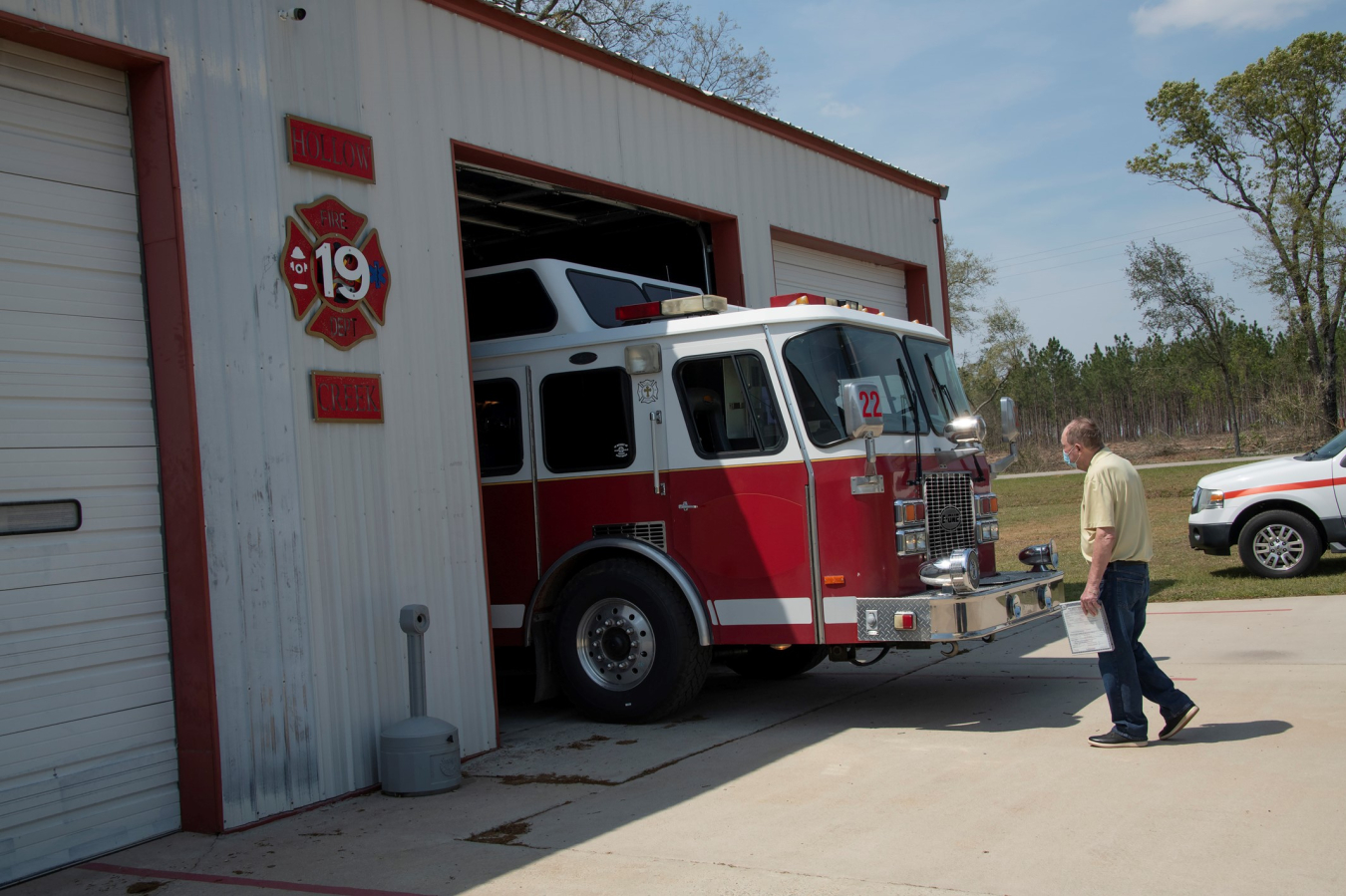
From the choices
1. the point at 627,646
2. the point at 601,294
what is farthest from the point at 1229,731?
the point at 601,294

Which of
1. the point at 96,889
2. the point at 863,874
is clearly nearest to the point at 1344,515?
the point at 863,874

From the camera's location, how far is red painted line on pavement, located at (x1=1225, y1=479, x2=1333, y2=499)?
12.5 meters

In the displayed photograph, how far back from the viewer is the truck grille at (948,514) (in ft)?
25.7

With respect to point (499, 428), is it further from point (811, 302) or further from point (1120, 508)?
point (1120, 508)

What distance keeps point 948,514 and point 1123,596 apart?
5.31 ft

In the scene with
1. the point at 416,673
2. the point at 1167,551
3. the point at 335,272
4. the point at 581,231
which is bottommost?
the point at 1167,551

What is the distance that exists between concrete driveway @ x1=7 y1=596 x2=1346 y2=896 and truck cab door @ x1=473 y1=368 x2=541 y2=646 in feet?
2.95

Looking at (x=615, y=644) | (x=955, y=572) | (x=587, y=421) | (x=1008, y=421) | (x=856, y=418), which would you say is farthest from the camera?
(x=1008, y=421)

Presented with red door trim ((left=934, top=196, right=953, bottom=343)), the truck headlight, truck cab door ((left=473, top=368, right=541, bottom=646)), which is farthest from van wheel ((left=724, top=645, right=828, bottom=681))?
red door trim ((left=934, top=196, right=953, bottom=343))

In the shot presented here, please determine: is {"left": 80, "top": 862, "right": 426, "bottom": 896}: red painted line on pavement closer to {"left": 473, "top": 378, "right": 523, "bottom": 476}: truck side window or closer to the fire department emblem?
the fire department emblem

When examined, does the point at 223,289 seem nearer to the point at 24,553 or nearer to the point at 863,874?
the point at 24,553

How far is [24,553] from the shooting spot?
5.46 metres

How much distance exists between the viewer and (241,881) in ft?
16.9

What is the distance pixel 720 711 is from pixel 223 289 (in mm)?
4586
